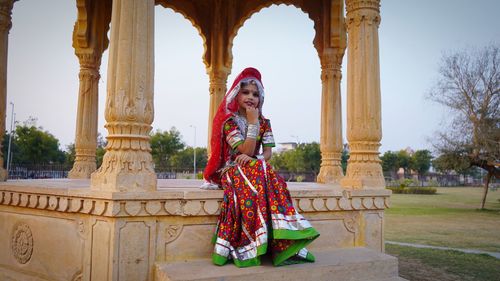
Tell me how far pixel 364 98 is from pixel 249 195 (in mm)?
2147

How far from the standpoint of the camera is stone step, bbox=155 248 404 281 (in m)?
3.34

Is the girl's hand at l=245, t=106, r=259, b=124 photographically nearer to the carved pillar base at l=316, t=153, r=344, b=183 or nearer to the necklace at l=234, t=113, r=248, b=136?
the necklace at l=234, t=113, r=248, b=136

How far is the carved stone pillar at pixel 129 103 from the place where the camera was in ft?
12.2

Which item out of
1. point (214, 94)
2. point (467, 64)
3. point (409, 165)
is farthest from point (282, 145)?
point (214, 94)

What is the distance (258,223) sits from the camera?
356 centimetres

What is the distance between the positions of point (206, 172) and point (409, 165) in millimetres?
74642

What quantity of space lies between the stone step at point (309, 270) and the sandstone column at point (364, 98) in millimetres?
971

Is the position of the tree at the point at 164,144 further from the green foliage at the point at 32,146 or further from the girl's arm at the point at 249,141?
the girl's arm at the point at 249,141

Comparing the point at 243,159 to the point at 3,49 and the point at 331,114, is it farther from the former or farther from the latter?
the point at 331,114

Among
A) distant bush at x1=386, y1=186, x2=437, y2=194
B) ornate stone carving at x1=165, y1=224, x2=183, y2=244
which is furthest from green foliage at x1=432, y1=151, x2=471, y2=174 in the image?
ornate stone carving at x1=165, y1=224, x2=183, y2=244

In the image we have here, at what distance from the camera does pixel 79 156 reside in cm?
805

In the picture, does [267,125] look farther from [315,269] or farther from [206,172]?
[315,269]

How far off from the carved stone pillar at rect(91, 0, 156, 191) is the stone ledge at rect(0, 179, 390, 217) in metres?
0.14

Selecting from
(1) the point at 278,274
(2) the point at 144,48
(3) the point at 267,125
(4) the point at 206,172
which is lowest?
(1) the point at 278,274
